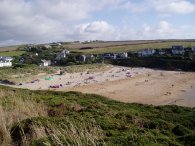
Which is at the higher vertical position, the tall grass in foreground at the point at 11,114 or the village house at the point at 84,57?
the tall grass in foreground at the point at 11,114

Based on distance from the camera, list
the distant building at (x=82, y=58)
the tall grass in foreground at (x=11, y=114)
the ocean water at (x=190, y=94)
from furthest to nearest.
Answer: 1. the distant building at (x=82, y=58)
2. the ocean water at (x=190, y=94)
3. the tall grass in foreground at (x=11, y=114)

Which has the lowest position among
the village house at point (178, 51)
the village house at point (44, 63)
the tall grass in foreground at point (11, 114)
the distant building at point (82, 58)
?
the village house at point (44, 63)

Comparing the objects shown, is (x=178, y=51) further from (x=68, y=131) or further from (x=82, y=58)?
(x=68, y=131)

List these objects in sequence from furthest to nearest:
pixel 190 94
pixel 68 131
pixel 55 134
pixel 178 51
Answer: pixel 178 51 < pixel 190 94 < pixel 68 131 < pixel 55 134

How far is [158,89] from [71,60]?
54.6 m

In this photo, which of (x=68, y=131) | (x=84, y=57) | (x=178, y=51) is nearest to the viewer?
(x=68, y=131)

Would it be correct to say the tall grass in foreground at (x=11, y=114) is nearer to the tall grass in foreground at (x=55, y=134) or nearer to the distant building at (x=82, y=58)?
the tall grass in foreground at (x=55, y=134)

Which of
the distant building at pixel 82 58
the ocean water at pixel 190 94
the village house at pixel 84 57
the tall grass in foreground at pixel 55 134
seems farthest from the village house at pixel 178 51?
the tall grass in foreground at pixel 55 134

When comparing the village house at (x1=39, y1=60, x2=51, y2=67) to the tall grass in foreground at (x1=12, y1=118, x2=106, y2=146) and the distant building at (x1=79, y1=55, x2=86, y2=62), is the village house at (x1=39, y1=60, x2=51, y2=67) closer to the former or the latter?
the distant building at (x1=79, y1=55, x2=86, y2=62)

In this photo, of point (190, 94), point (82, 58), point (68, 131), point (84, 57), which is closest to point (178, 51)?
point (84, 57)

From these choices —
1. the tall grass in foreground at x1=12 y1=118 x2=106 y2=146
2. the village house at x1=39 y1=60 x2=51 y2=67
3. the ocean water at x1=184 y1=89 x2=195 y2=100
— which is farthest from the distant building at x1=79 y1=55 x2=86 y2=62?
the tall grass in foreground at x1=12 y1=118 x2=106 y2=146

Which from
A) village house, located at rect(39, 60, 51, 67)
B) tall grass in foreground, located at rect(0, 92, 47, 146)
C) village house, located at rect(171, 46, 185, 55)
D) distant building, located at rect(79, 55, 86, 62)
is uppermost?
tall grass in foreground, located at rect(0, 92, 47, 146)

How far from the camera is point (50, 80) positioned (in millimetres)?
54625

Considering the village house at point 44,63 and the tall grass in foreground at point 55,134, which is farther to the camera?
the village house at point 44,63
